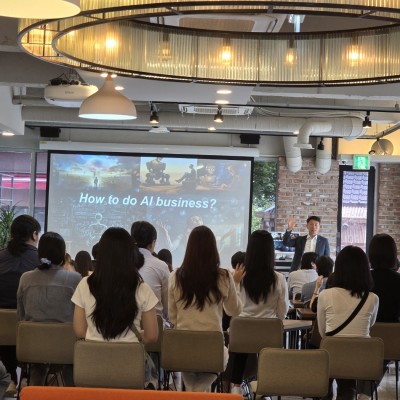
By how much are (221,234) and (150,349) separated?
28.7 feet

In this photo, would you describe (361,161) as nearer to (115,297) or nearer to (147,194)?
(147,194)

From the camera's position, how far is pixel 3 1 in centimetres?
235

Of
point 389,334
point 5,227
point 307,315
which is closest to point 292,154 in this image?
point 5,227

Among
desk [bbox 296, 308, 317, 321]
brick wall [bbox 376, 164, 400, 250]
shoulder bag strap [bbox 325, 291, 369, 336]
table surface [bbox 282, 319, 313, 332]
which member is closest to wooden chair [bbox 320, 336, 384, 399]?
shoulder bag strap [bbox 325, 291, 369, 336]

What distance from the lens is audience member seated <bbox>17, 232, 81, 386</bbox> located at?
17.0 ft

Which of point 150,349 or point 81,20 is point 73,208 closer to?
point 150,349

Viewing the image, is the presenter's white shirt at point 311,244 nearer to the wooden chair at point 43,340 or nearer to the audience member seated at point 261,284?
the audience member seated at point 261,284

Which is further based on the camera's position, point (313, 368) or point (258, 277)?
point (258, 277)

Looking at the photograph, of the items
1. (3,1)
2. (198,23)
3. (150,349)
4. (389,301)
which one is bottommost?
(150,349)

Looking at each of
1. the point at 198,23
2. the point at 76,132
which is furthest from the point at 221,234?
the point at 198,23

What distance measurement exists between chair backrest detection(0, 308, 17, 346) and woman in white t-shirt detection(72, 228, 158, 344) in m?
1.28

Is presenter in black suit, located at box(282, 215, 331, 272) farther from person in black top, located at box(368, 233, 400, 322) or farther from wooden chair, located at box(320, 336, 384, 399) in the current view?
wooden chair, located at box(320, 336, 384, 399)

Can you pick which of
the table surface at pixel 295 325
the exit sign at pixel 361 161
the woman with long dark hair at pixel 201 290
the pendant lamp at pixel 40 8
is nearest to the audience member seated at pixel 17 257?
the woman with long dark hair at pixel 201 290

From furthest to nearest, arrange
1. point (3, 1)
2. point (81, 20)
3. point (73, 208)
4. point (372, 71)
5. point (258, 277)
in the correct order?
point (73, 208) < point (258, 277) < point (372, 71) < point (81, 20) < point (3, 1)
